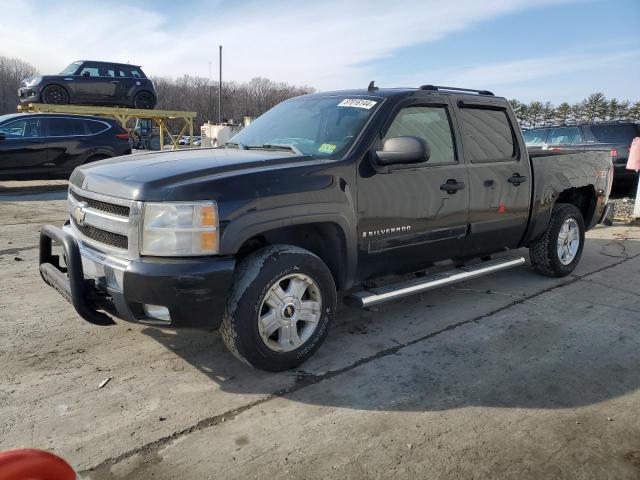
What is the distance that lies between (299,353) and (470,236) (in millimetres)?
1941

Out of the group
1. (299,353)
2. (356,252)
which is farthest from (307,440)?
(356,252)

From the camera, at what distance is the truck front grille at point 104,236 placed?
9.45 ft

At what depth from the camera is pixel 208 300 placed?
9.06 ft

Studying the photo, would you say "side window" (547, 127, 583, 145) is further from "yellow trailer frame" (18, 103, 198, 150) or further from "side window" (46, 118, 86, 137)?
"side window" (46, 118, 86, 137)

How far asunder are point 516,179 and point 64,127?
34.9ft

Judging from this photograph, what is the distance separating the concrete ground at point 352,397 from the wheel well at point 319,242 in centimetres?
61

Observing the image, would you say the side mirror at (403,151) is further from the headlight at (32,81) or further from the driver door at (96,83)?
the driver door at (96,83)

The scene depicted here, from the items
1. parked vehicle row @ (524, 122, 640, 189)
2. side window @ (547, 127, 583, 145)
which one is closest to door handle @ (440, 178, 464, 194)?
parked vehicle row @ (524, 122, 640, 189)

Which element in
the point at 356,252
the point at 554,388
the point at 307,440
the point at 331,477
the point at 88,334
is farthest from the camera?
the point at 88,334

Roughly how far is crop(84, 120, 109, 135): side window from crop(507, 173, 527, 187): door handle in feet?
34.5

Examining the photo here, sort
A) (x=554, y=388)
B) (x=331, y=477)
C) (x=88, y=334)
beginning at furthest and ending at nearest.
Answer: (x=88, y=334) → (x=554, y=388) → (x=331, y=477)

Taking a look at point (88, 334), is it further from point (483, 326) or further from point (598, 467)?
point (598, 467)

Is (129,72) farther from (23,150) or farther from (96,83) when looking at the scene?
(23,150)

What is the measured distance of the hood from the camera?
2766mm
